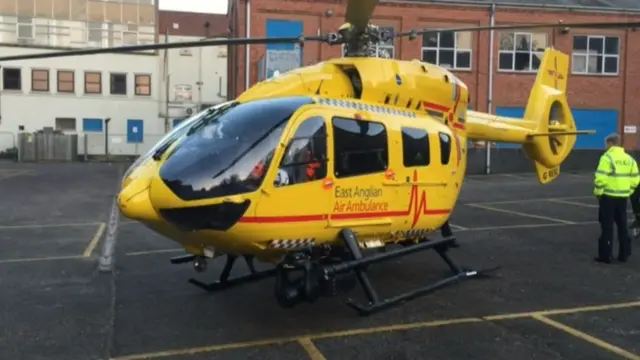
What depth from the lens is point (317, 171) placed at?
673 centimetres

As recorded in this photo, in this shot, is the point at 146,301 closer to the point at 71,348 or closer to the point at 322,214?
the point at 71,348

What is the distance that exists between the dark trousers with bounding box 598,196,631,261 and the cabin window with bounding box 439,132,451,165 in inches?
122

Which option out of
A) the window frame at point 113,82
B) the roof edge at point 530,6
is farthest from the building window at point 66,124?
the roof edge at point 530,6

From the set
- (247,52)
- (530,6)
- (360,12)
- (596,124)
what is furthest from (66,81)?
(360,12)

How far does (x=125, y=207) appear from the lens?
6.11 metres

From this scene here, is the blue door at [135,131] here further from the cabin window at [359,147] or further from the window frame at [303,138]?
the window frame at [303,138]

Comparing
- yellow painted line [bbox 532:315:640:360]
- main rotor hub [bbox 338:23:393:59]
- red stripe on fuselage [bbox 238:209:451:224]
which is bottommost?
yellow painted line [bbox 532:315:640:360]

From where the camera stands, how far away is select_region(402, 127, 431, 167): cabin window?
310 inches

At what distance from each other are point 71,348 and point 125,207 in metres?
1.49

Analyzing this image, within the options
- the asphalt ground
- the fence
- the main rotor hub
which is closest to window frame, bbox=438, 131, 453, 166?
the main rotor hub

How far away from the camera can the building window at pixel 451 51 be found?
31.3 meters

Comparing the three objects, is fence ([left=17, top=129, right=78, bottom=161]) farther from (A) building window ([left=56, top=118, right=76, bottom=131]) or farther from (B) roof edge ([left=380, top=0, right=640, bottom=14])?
(B) roof edge ([left=380, top=0, right=640, bottom=14])

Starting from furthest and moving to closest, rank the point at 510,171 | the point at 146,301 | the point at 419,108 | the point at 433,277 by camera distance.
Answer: the point at 510,171 < the point at 433,277 < the point at 419,108 < the point at 146,301

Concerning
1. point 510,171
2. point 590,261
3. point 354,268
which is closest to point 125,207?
point 354,268
